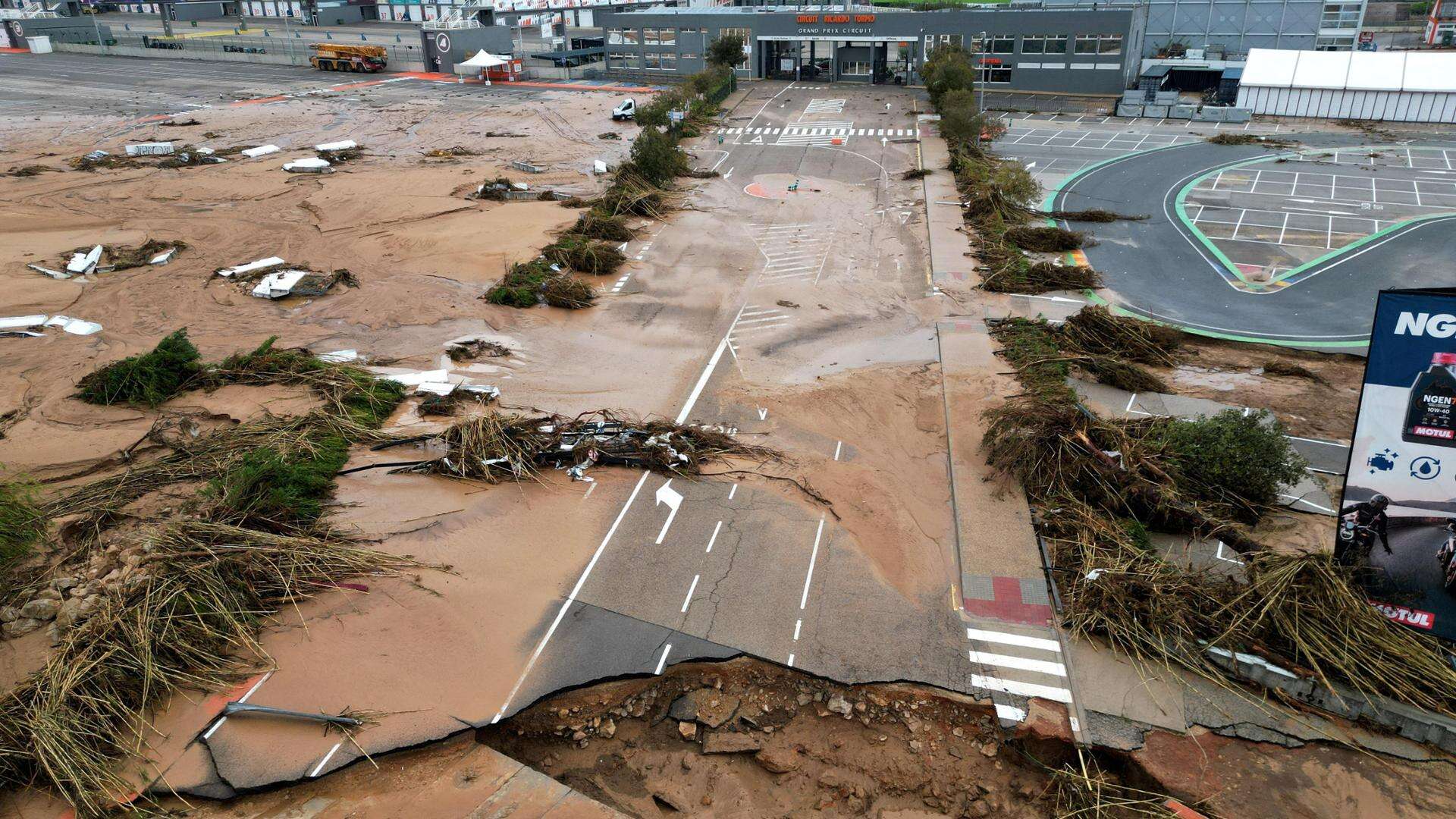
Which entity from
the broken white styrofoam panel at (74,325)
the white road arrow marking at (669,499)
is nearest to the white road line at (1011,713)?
the white road arrow marking at (669,499)

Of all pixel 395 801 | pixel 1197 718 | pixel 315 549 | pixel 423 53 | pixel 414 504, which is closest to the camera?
pixel 395 801

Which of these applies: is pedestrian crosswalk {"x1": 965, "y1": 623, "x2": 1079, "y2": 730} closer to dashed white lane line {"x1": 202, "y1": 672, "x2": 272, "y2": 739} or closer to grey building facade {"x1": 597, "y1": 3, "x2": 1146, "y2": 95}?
dashed white lane line {"x1": 202, "y1": 672, "x2": 272, "y2": 739}

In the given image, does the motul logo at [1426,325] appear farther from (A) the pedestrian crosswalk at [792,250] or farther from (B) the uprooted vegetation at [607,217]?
(B) the uprooted vegetation at [607,217]

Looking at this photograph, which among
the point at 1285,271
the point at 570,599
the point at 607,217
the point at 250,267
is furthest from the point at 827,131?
the point at 570,599

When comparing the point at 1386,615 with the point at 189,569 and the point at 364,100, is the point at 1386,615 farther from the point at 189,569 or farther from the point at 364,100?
the point at 364,100

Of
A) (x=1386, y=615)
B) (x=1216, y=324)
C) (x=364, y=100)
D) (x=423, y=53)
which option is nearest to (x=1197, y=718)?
(x=1386, y=615)

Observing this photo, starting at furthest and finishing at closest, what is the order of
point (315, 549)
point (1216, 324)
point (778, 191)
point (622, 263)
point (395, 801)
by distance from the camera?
point (778, 191) < point (622, 263) < point (1216, 324) < point (315, 549) < point (395, 801)

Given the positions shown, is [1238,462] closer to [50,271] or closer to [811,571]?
[811,571]
